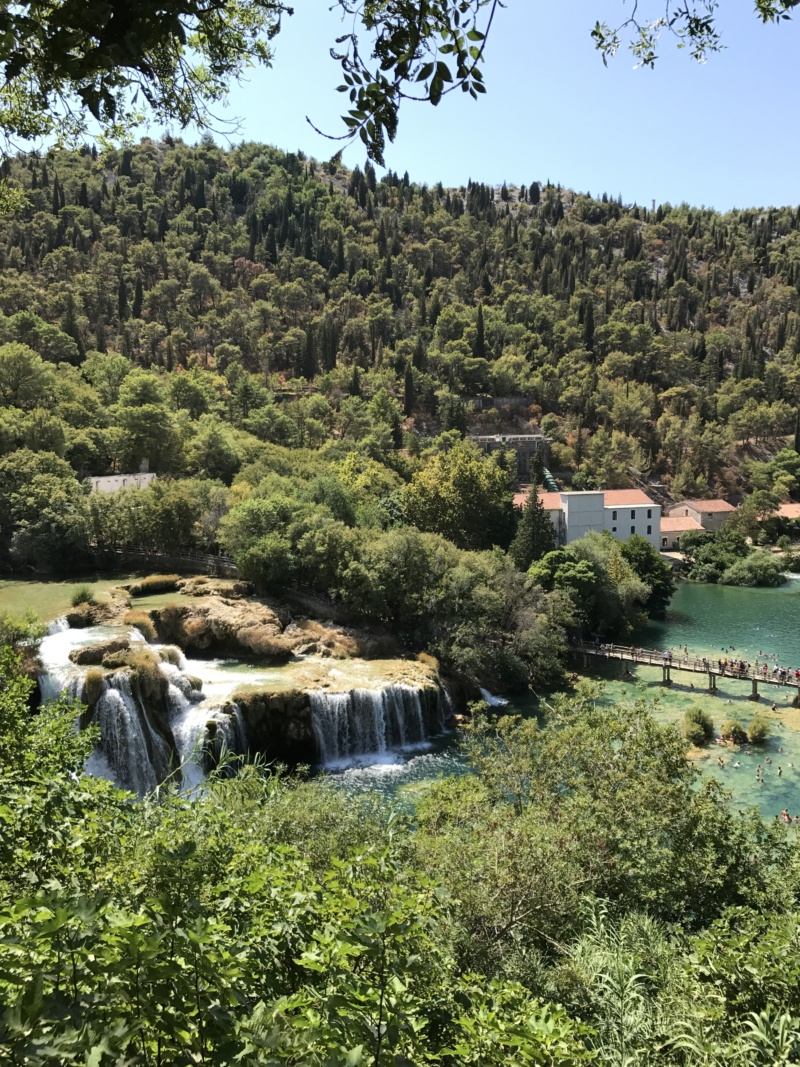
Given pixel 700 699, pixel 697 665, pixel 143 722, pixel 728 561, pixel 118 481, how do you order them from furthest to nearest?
pixel 728 561 → pixel 118 481 → pixel 697 665 → pixel 700 699 → pixel 143 722

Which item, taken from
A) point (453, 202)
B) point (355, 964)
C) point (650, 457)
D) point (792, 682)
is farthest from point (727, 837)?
point (453, 202)

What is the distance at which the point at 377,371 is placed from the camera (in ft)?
276

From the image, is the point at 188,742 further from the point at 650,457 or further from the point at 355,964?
the point at 650,457

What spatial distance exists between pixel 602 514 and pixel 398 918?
49090 mm

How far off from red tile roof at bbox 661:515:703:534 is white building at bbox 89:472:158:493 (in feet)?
139

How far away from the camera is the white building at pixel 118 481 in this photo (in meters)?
38.5

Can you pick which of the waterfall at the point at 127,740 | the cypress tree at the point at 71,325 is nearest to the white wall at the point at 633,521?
the waterfall at the point at 127,740

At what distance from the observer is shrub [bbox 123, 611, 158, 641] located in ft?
84.1

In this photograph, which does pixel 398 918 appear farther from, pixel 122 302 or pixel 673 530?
pixel 122 302

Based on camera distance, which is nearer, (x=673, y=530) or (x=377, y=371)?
(x=673, y=530)

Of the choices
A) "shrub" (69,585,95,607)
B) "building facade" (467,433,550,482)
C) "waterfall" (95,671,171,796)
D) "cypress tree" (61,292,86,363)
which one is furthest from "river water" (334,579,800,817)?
"cypress tree" (61,292,86,363)

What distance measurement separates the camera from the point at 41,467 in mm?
35094

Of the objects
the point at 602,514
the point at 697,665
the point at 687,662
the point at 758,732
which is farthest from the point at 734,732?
the point at 602,514

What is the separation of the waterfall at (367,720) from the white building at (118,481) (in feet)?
65.9
